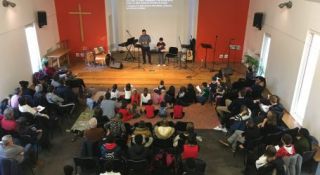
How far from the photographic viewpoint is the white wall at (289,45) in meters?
6.67

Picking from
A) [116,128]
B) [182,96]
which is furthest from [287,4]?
[116,128]

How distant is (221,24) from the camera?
42.1 feet

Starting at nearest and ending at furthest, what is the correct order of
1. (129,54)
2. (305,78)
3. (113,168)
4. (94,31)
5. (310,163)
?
(113,168), (310,163), (305,78), (94,31), (129,54)

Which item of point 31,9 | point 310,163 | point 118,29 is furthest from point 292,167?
point 118,29

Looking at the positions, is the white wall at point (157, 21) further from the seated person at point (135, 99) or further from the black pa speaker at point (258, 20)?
the seated person at point (135, 99)

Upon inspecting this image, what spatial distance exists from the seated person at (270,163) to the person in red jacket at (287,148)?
0.22 meters

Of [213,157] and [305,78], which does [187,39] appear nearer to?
[305,78]

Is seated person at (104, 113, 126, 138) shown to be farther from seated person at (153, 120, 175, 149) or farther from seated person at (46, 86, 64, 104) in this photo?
seated person at (46, 86, 64, 104)

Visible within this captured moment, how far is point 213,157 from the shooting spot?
6438mm

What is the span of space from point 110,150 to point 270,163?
285 cm

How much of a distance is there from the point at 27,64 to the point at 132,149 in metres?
6.54

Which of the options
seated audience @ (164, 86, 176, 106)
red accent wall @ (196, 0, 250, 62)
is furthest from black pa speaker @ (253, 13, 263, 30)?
seated audience @ (164, 86, 176, 106)

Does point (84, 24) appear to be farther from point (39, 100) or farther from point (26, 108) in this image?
point (26, 108)

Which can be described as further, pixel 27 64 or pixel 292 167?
pixel 27 64
